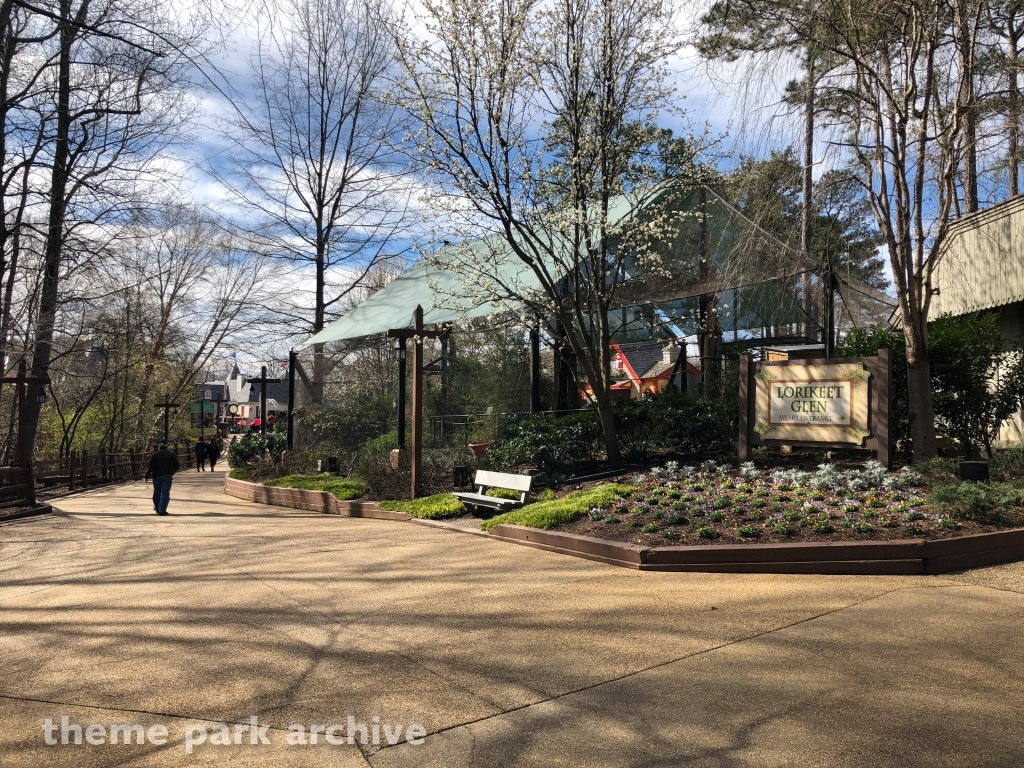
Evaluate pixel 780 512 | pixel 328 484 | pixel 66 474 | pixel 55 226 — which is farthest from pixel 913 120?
pixel 66 474

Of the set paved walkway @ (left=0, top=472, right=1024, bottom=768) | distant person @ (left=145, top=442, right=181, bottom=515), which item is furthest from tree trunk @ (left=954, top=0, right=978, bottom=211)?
distant person @ (left=145, top=442, right=181, bottom=515)

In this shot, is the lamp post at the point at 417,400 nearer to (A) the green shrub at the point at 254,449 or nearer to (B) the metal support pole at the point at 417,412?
(B) the metal support pole at the point at 417,412

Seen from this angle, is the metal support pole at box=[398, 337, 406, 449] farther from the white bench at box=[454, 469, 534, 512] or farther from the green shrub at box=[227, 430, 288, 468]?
the green shrub at box=[227, 430, 288, 468]

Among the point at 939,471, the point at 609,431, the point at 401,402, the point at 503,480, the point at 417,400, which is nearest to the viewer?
the point at 939,471

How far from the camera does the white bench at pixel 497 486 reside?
34.5 feet

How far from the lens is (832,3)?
370 inches

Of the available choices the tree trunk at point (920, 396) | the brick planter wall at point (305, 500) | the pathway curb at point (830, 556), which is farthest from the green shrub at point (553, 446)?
the tree trunk at point (920, 396)

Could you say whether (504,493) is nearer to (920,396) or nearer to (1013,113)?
(920,396)

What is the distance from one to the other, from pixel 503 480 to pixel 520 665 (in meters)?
6.59

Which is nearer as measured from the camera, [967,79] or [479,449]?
[967,79]

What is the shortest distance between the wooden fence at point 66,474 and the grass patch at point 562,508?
11680mm

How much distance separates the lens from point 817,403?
10.2m

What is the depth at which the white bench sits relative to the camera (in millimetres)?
10523

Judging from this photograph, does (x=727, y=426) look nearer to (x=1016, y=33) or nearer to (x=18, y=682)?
(x=1016, y=33)
